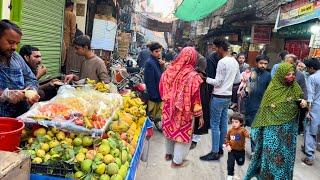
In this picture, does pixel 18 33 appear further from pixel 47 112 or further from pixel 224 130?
pixel 224 130

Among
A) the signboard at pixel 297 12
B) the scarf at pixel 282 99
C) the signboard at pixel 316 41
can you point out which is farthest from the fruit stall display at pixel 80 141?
the signboard at pixel 297 12

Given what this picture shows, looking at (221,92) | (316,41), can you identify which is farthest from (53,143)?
(316,41)

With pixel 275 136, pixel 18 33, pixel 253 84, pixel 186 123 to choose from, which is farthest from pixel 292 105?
pixel 18 33

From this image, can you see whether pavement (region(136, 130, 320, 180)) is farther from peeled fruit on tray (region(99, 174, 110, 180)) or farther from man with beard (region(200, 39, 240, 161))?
peeled fruit on tray (region(99, 174, 110, 180))

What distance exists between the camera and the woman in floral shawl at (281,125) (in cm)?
486

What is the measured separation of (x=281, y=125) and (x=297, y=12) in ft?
25.9

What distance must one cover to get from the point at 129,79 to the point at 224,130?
354 centimetres

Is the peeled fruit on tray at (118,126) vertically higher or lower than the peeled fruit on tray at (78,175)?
higher

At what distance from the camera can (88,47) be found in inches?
229

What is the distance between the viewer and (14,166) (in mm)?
1929

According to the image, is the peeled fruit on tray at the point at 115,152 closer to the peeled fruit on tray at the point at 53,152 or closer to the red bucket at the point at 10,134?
the peeled fruit on tray at the point at 53,152

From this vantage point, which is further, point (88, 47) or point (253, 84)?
point (253, 84)

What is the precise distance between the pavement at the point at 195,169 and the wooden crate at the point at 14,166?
12.0 ft

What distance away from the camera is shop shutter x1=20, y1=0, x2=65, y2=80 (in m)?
6.31
